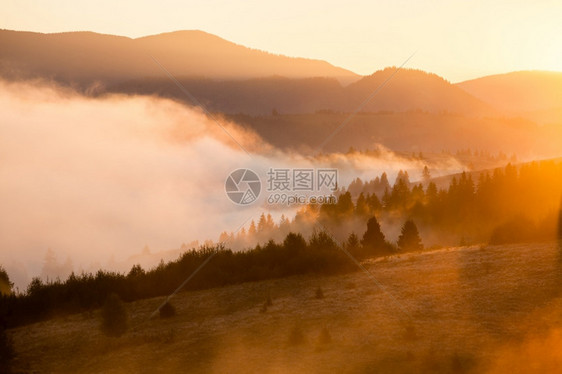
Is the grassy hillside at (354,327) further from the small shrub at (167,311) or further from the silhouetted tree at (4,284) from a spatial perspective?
the silhouetted tree at (4,284)

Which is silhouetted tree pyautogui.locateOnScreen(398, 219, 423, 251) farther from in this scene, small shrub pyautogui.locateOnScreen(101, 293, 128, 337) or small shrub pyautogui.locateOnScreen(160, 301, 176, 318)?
small shrub pyautogui.locateOnScreen(101, 293, 128, 337)

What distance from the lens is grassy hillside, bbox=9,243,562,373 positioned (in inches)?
549

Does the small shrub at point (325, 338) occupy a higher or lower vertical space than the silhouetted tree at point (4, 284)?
lower

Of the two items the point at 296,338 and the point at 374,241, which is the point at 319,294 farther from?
the point at 374,241

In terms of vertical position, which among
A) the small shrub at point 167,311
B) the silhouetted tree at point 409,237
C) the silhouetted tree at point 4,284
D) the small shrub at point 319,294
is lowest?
the small shrub at point 167,311

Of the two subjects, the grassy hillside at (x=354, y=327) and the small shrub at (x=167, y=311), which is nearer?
the grassy hillside at (x=354, y=327)

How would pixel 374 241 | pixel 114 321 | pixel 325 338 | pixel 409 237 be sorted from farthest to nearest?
1. pixel 409 237
2. pixel 374 241
3. pixel 114 321
4. pixel 325 338

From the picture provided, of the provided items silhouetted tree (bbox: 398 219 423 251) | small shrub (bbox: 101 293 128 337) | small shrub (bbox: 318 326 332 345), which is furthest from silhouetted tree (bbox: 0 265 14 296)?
silhouetted tree (bbox: 398 219 423 251)

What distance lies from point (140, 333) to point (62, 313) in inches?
193

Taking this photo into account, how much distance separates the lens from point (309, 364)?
14.2 metres

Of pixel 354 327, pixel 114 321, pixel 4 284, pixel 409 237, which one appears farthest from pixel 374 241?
pixel 114 321

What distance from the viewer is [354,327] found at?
16172mm

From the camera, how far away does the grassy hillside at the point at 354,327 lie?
13953 millimetres

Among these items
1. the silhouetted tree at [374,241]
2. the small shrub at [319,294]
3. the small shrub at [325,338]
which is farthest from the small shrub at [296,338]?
the silhouetted tree at [374,241]
